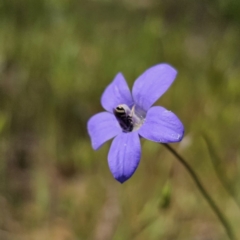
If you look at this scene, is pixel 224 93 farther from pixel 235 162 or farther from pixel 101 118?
pixel 101 118

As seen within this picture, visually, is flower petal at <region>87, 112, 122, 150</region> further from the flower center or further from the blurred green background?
the blurred green background

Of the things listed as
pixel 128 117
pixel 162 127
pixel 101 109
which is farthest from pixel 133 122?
pixel 101 109

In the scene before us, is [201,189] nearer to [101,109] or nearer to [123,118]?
[123,118]

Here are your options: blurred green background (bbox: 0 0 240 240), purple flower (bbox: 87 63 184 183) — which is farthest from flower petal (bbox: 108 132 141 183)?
blurred green background (bbox: 0 0 240 240)

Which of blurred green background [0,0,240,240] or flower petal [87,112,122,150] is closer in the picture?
flower petal [87,112,122,150]

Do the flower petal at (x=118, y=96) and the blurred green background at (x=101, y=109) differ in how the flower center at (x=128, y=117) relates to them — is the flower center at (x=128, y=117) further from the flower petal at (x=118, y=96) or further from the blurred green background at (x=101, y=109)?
the blurred green background at (x=101, y=109)

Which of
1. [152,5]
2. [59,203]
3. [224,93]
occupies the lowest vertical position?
[59,203]

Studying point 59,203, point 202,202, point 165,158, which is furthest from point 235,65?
point 59,203

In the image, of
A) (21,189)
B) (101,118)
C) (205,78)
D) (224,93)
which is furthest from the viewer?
(205,78)
